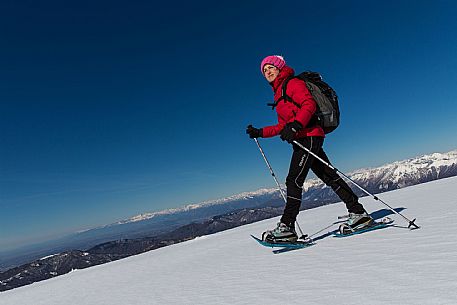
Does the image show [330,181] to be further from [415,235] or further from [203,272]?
[203,272]

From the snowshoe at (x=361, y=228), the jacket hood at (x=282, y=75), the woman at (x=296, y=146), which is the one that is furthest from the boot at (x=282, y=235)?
the jacket hood at (x=282, y=75)

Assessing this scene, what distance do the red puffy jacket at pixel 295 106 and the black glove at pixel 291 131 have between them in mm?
72

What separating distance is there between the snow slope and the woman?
0.38 m

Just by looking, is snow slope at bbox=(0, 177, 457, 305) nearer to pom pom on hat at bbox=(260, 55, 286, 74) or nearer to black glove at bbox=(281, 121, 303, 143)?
black glove at bbox=(281, 121, 303, 143)

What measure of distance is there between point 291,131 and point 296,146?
51 cm

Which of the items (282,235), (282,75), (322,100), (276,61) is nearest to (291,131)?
(322,100)

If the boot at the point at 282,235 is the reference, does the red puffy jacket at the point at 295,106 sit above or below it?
above

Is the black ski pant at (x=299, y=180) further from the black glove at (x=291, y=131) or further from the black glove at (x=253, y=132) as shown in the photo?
the black glove at (x=253, y=132)

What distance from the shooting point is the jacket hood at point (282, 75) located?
4977 millimetres

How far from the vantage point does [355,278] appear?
2744mm

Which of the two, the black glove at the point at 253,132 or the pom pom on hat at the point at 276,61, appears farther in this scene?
the black glove at the point at 253,132

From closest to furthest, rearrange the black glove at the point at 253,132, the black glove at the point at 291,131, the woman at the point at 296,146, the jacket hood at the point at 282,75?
1. the black glove at the point at 291,131
2. the woman at the point at 296,146
3. the jacket hood at the point at 282,75
4. the black glove at the point at 253,132

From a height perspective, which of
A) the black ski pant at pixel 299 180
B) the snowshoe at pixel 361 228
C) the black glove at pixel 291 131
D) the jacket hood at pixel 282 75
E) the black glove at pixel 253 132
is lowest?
the snowshoe at pixel 361 228

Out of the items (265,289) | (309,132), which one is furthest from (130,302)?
(309,132)
